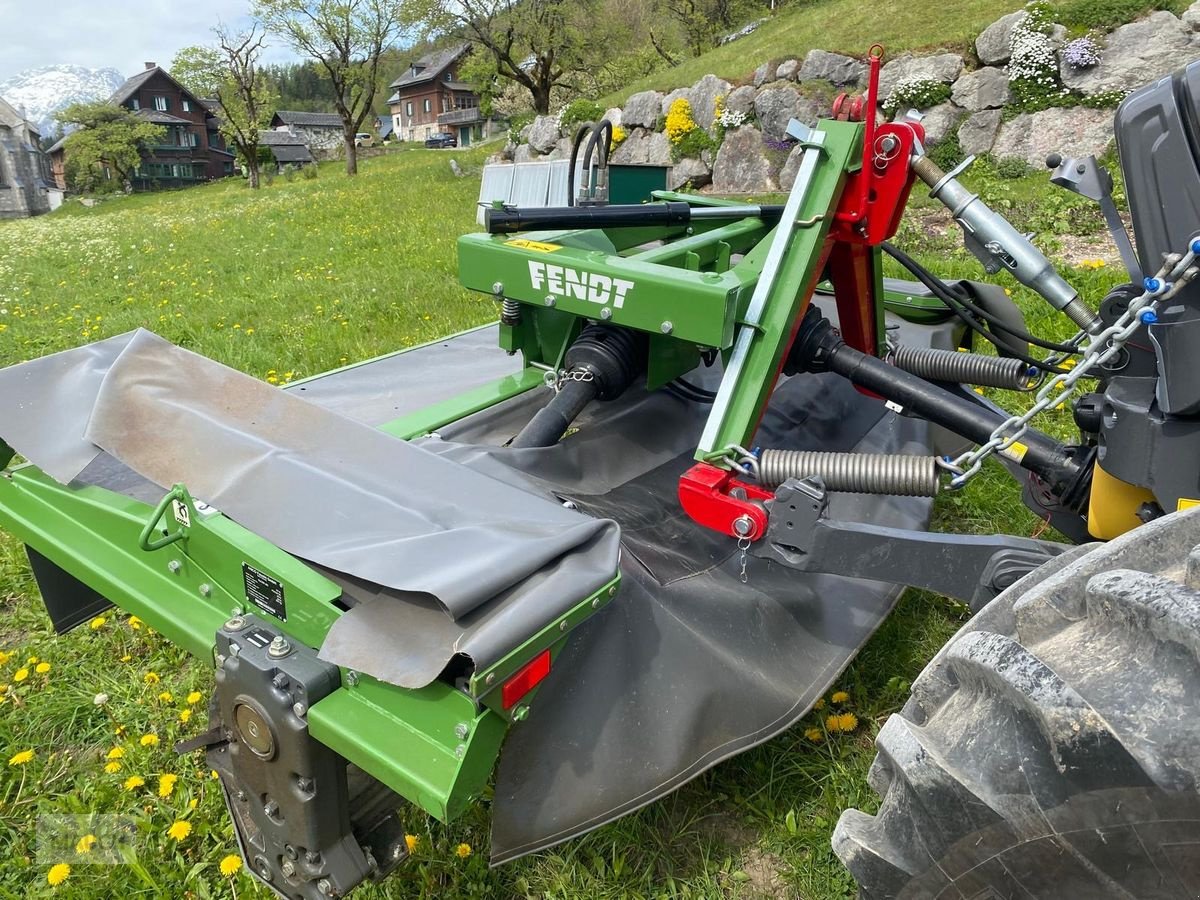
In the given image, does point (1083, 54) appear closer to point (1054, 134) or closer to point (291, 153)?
point (1054, 134)

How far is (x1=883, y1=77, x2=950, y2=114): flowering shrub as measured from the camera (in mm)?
12055

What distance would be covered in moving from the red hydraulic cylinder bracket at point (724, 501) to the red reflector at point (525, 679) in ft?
2.04

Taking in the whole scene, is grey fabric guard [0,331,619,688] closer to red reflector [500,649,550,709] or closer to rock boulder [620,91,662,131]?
red reflector [500,649,550,709]

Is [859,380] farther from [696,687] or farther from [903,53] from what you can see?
[903,53]

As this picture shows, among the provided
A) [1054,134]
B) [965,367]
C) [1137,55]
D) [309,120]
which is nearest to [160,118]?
[309,120]

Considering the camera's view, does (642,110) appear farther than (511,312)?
Yes

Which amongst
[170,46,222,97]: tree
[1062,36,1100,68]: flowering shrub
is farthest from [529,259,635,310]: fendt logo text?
[170,46,222,97]: tree

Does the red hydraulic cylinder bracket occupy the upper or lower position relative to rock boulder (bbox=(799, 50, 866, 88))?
lower

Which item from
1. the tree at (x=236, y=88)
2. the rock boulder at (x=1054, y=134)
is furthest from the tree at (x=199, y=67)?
the rock boulder at (x=1054, y=134)

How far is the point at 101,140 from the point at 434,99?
2609 centimetres

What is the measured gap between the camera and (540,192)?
741 centimetres

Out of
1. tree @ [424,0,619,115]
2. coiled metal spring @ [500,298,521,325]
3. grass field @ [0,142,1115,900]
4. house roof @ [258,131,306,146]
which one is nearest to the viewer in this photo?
grass field @ [0,142,1115,900]

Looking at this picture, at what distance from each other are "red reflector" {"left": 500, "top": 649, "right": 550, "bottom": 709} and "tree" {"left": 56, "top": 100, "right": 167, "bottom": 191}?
60.0 meters

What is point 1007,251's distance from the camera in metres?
2.23
